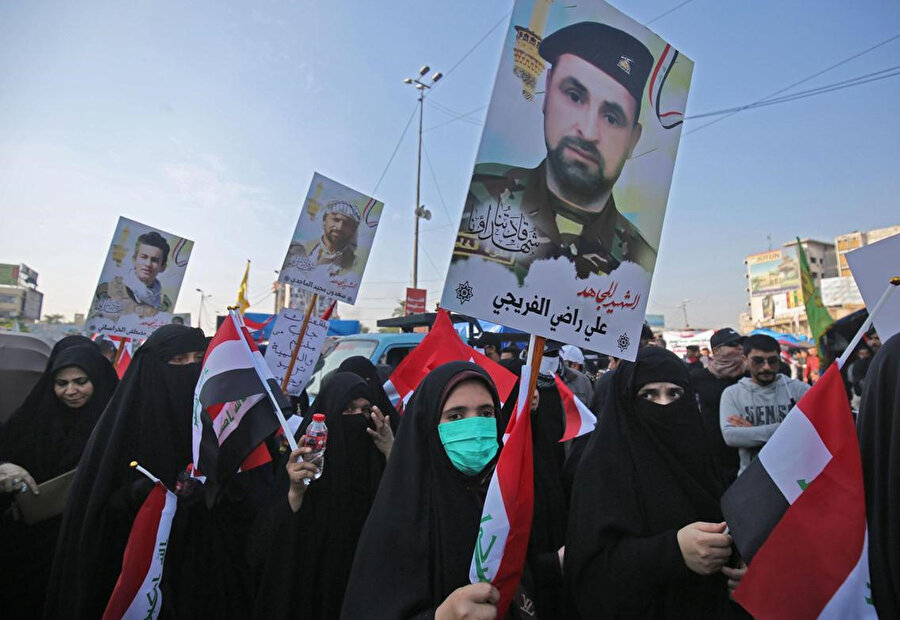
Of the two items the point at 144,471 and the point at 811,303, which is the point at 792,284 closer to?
the point at 811,303

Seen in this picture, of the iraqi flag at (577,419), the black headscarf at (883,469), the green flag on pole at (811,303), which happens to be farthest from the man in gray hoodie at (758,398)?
the black headscarf at (883,469)

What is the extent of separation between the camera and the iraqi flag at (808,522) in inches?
57.4

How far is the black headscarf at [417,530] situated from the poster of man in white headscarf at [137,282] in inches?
174

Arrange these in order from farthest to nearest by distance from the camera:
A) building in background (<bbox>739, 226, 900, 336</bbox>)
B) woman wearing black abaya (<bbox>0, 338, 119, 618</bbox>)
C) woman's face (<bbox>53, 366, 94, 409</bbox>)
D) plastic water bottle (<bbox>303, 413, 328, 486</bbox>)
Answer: building in background (<bbox>739, 226, 900, 336</bbox>)
woman's face (<bbox>53, 366, 94, 409</bbox>)
woman wearing black abaya (<bbox>0, 338, 119, 618</bbox>)
plastic water bottle (<bbox>303, 413, 328, 486</bbox>)

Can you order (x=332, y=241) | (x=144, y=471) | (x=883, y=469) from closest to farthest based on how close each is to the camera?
1. (x=883, y=469)
2. (x=144, y=471)
3. (x=332, y=241)

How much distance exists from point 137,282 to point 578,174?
5.09 meters

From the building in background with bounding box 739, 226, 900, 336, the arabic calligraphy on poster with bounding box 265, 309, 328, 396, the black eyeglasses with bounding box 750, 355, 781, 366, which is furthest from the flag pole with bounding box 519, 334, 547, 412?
the building in background with bounding box 739, 226, 900, 336

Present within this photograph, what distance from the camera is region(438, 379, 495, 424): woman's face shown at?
1.97 meters

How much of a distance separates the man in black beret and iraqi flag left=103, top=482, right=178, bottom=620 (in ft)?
6.58

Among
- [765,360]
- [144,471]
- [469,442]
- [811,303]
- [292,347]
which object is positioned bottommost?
[144,471]

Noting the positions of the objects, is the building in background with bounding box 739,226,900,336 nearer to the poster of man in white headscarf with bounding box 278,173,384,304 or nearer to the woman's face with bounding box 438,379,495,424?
the poster of man in white headscarf with bounding box 278,173,384,304

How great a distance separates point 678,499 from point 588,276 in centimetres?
86

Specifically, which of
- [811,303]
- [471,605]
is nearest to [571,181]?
[471,605]

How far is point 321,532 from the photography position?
8.28 ft
